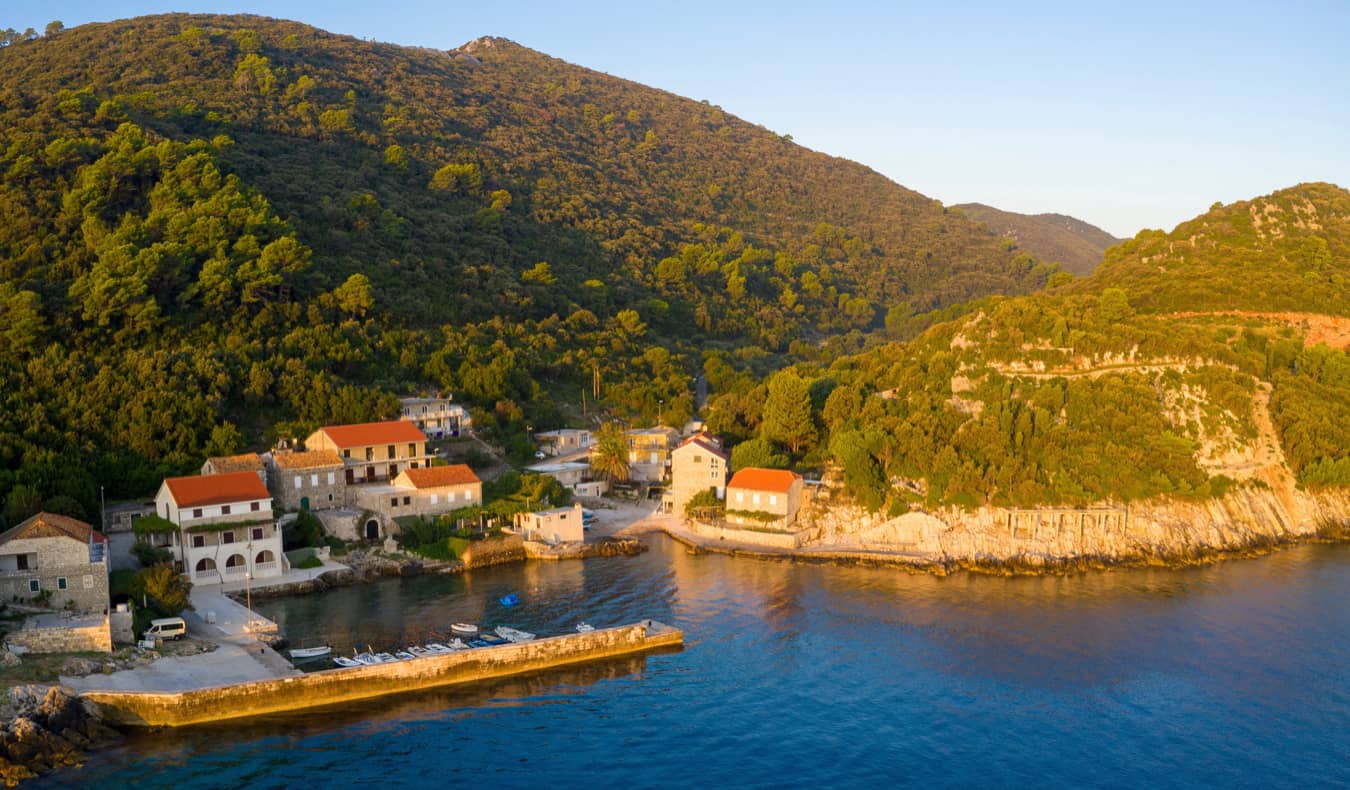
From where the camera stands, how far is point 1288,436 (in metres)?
53.1

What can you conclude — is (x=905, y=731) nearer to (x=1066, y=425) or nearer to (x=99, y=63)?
(x=1066, y=425)

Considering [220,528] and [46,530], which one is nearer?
[46,530]

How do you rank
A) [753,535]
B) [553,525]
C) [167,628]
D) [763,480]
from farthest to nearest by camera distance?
[763,480] < [753,535] < [553,525] < [167,628]

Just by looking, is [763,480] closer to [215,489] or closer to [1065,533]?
[1065,533]

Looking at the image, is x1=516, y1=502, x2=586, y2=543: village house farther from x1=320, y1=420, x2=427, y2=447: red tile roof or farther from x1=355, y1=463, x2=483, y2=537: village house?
x1=320, y1=420, x2=427, y2=447: red tile roof

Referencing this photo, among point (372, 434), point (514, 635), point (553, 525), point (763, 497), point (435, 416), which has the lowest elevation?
point (514, 635)

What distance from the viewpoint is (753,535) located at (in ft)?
160

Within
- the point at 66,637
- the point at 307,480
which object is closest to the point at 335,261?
the point at 307,480

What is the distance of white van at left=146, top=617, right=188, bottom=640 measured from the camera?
32062 millimetres

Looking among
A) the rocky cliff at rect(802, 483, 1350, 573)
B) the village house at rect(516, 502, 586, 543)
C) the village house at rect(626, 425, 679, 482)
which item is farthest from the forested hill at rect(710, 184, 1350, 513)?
the village house at rect(516, 502, 586, 543)

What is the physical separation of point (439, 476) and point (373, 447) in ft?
13.6

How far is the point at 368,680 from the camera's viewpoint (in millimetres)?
30438

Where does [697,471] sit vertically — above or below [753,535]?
above

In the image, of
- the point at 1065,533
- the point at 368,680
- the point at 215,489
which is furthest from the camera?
the point at 1065,533
